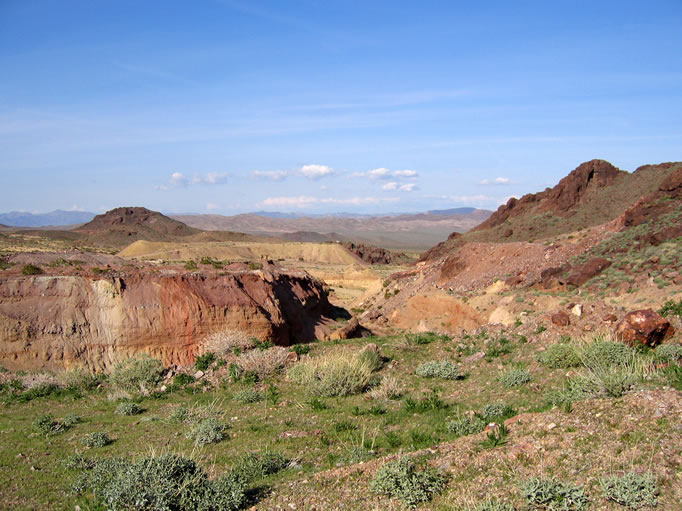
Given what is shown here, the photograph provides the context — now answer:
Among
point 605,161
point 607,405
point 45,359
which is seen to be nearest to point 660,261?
point 607,405

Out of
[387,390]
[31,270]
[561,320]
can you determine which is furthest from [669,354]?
[31,270]

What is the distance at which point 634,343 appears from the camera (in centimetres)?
964

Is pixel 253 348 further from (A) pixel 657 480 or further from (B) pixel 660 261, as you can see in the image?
(B) pixel 660 261

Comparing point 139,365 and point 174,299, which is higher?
point 174,299

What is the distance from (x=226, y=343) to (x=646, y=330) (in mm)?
9909

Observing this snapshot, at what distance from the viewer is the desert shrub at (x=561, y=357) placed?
31.9 feet

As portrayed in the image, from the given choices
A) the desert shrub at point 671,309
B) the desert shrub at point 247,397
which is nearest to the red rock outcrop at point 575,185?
the desert shrub at point 671,309

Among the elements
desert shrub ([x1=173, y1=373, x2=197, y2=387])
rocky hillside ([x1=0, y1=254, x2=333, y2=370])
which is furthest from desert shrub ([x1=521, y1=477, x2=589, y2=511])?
rocky hillside ([x1=0, y1=254, x2=333, y2=370])

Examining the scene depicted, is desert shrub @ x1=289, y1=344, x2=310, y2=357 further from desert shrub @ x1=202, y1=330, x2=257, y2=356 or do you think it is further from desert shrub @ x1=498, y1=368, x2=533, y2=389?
desert shrub @ x1=498, y1=368, x2=533, y2=389

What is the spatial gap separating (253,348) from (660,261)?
14.2 m

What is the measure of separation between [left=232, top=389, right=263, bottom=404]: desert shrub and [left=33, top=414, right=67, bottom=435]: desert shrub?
3141 mm

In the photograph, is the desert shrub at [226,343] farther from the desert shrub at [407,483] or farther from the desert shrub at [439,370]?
the desert shrub at [407,483]

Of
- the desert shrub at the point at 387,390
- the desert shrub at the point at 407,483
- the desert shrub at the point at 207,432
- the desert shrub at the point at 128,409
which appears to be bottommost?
the desert shrub at the point at 128,409

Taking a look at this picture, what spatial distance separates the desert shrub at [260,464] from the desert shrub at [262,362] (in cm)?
491
